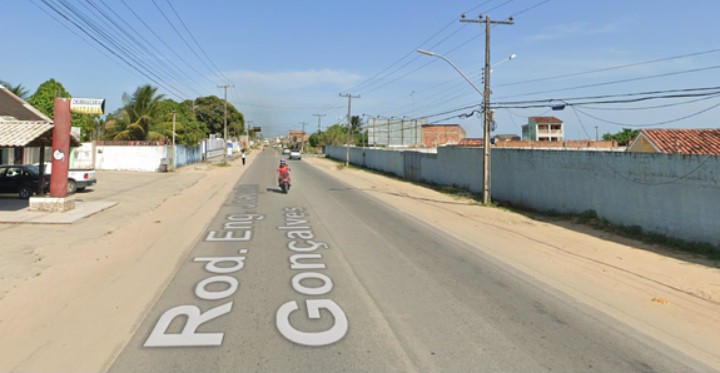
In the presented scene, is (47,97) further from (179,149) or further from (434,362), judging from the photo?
(434,362)

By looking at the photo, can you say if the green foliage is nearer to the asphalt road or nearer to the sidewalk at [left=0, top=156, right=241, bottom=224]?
the sidewalk at [left=0, top=156, right=241, bottom=224]

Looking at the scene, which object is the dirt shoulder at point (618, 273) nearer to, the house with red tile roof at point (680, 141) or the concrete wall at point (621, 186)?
the concrete wall at point (621, 186)

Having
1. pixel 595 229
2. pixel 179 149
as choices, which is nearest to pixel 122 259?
pixel 595 229

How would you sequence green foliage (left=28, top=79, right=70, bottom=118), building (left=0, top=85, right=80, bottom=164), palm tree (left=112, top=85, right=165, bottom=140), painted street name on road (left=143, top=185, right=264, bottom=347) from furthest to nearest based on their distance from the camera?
palm tree (left=112, top=85, right=165, bottom=140) < green foliage (left=28, top=79, right=70, bottom=118) < building (left=0, top=85, right=80, bottom=164) < painted street name on road (left=143, top=185, right=264, bottom=347)

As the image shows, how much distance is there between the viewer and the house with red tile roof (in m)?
21.3

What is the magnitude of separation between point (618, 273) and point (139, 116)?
4097 centimetres

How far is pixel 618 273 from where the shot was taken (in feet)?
28.9

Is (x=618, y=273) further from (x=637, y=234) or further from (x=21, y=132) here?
(x=21, y=132)

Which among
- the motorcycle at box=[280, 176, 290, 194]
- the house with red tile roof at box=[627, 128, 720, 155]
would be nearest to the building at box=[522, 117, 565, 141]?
the house with red tile roof at box=[627, 128, 720, 155]

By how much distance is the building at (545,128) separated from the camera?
75688 mm

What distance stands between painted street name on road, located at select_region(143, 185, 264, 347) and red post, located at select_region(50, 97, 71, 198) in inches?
252

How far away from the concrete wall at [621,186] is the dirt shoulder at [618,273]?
916mm

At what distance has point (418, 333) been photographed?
544 cm

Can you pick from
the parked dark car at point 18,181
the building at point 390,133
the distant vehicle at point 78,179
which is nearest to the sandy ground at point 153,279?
the parked dark car at point 18,181
